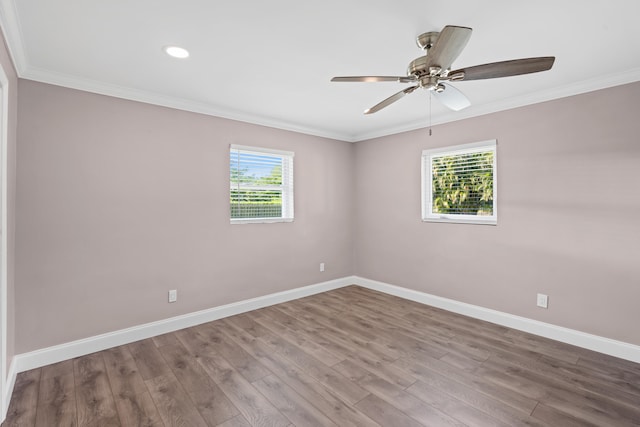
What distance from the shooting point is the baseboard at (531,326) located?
2.61 meters

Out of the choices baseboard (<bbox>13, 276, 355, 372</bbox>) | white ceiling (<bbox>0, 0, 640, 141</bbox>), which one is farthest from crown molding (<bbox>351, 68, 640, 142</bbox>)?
baseboard (<bbox>13, 276, 355, 372</bbox>)

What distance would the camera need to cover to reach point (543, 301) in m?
3.03

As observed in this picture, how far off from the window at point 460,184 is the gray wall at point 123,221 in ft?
6.55

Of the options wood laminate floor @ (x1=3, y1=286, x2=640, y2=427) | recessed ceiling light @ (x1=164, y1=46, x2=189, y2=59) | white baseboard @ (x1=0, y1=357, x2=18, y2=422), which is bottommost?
wood laminate floor @ (x1=3, y1=286, x2=640, y2=427)

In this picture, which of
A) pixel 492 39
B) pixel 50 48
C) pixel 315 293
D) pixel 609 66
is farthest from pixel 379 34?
pixel 315 293

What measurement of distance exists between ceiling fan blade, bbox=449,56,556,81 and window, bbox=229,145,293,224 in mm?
2564

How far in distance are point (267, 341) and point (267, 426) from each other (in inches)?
44.7

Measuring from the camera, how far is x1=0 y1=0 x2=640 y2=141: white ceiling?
1.72 metres

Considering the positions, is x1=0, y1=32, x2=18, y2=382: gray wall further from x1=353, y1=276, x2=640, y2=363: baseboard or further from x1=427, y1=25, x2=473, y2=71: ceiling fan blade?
x1=353, y1=276, x2=640, y2=363: baseboard

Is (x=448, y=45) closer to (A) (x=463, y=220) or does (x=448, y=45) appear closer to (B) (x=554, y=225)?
(B) (x=554, y=225)

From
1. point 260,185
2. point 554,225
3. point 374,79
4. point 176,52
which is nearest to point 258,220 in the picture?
point 260,185

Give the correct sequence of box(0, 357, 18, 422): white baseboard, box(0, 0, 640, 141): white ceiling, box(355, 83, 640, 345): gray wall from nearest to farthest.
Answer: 1. box(0, 0, 640, 141): white ceiling
2. box(0, 357, 18, 422): white baseboard
3. box(355, 83, 640, 345): gray wall

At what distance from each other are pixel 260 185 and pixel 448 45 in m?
2.81

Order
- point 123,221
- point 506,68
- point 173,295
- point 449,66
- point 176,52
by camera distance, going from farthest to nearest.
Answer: point 173,295 < point 123,221 < point 176,52 < point 449,66 < point 506,68
